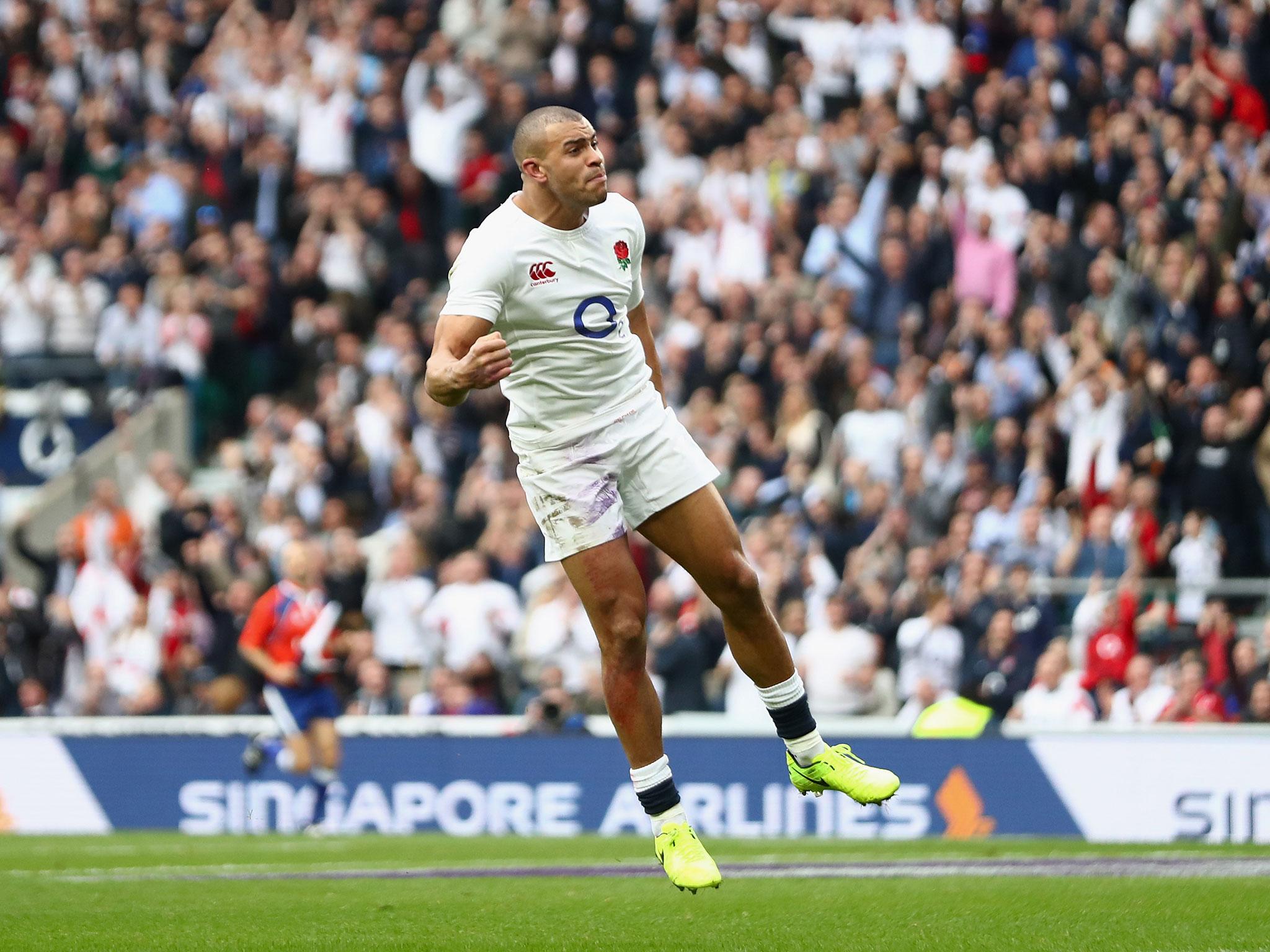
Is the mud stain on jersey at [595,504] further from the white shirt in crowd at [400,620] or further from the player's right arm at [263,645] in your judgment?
the white shirt in crowd at [400,620]

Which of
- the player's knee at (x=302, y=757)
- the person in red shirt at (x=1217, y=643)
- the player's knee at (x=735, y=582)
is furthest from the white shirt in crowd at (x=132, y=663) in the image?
the player's knee at (x=735, y=582)

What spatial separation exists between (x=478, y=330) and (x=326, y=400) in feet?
39.1

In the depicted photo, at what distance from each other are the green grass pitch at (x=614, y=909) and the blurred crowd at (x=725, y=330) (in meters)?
4.15

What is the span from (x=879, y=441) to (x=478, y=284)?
376 inches

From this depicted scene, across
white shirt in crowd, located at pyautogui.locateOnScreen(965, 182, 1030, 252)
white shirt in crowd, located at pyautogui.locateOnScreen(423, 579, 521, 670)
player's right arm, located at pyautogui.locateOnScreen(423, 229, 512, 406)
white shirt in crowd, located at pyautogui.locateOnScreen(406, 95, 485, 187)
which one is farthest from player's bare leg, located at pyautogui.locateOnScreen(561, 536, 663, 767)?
white shirt in crowd, located at pyautogui.locateOnScreen(406, 95, 485, 187)

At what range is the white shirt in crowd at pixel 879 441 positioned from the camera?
55.2 ft

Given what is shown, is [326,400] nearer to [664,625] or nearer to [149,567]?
[149,567]

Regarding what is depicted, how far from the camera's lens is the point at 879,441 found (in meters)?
16.8

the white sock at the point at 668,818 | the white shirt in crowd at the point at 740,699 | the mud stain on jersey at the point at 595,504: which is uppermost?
the mud stain on jersey at the point at 595,504

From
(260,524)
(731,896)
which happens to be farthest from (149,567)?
(731,896)

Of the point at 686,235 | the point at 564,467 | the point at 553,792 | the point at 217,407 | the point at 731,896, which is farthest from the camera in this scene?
the point at 217,407

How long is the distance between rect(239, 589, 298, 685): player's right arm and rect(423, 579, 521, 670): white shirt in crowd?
A: 1751mm

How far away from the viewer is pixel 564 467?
8016 millimetres

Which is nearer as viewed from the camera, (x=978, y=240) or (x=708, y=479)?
(x=708, y=479)
